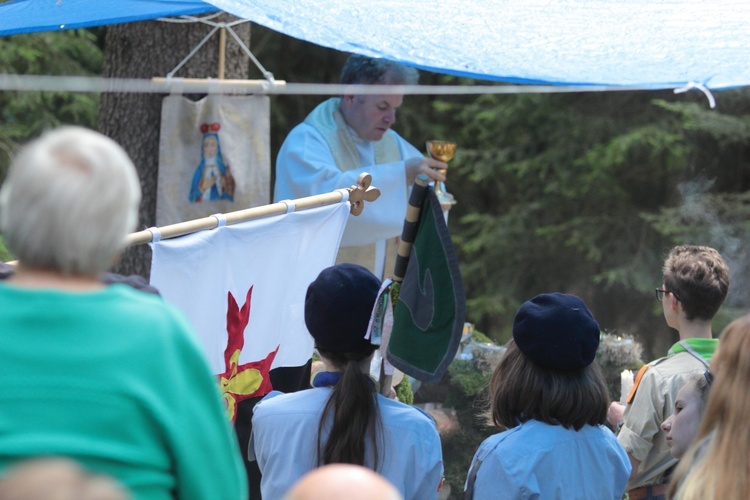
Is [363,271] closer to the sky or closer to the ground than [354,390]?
closer to the sky

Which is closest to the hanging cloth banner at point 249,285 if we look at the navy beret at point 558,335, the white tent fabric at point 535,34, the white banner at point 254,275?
the white banner at point 254,275

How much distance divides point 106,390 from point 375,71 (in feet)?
10.6

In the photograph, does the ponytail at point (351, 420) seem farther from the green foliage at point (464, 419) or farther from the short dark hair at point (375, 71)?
the short dark hair at point (375, 71)

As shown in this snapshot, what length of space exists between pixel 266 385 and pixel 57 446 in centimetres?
184

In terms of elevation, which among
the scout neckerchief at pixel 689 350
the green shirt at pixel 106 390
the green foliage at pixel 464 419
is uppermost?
the green shirt at pixel 106 390

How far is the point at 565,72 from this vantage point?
3.28 m

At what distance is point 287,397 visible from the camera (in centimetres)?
244

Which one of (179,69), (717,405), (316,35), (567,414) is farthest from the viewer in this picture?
(179,69)

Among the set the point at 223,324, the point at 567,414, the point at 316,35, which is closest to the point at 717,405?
the point at 567,414

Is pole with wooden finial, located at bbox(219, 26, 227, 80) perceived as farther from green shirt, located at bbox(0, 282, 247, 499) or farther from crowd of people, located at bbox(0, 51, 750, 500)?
green shirt, located at bbox(0, 282, 247, 499)

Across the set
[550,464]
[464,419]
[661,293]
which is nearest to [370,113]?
[464,419]

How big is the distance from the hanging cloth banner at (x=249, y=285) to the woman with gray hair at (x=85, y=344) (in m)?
1.29

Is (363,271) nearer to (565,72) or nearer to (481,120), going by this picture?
(565,72)

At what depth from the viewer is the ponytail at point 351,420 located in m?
2.30
